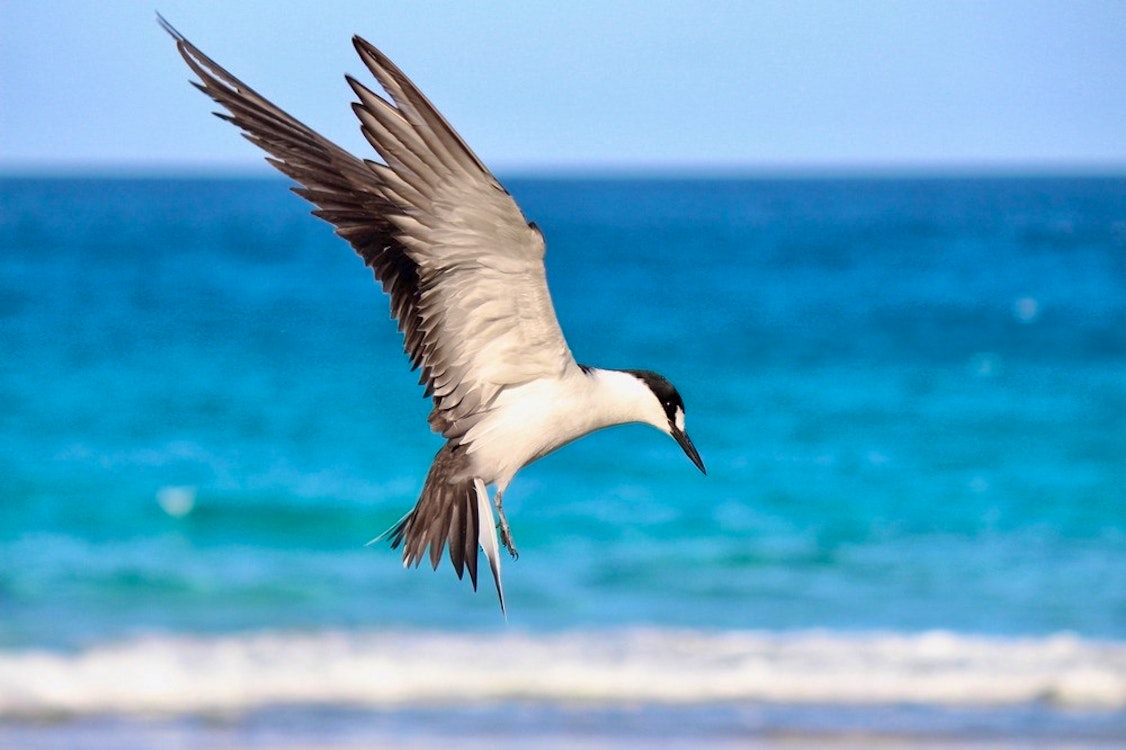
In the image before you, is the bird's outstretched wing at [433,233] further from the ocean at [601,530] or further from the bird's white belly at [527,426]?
the ocean at [601,530]

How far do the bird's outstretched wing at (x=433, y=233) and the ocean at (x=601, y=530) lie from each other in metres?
Result: 4.41

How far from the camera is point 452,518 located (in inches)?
197

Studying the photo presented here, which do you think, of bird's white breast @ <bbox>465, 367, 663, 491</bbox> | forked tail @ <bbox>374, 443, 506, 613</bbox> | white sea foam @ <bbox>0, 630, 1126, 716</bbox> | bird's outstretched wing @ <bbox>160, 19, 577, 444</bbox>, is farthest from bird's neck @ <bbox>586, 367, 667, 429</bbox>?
white sea foam @ <bbox>0, 630, 1126, 716</bbox>

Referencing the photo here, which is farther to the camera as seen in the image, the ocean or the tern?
the ocean

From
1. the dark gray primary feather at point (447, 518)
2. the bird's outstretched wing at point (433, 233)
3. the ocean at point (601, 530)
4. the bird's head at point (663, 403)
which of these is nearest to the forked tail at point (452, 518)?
the dark gray primary feather at point (447, 518)

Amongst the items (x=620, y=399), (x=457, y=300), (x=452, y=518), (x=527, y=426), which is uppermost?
(x=457, y=300)

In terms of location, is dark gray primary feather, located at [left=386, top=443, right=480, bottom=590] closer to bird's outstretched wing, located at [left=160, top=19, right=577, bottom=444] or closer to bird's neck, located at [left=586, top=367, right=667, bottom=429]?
bird's outstretched wing, located at [left=160, top=19, right=577, bottom=444]

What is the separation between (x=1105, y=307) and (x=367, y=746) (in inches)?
727

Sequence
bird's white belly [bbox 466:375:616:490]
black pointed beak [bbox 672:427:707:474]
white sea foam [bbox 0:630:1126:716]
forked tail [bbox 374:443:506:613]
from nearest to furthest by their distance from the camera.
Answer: bird's white belly [bbox 466:375:616:490], forked tail [bbox 374:443:506:613], black pointed beak [bbox 672:427:707:474], white sea foam [bbox 0:630:1126:716]

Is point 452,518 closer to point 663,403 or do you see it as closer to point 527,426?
point 527,426

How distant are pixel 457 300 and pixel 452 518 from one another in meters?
0.77

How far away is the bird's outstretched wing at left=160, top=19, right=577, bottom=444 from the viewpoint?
13.5 feet

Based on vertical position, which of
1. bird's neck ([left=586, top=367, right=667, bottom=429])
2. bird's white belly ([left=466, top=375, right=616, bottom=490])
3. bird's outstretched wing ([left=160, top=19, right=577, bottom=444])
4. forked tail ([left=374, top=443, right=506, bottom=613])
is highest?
bird's outstretched wing ([left=160, top=19, right=577, bottom=444])

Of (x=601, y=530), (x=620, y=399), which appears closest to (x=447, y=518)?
(x=620, y=399)
